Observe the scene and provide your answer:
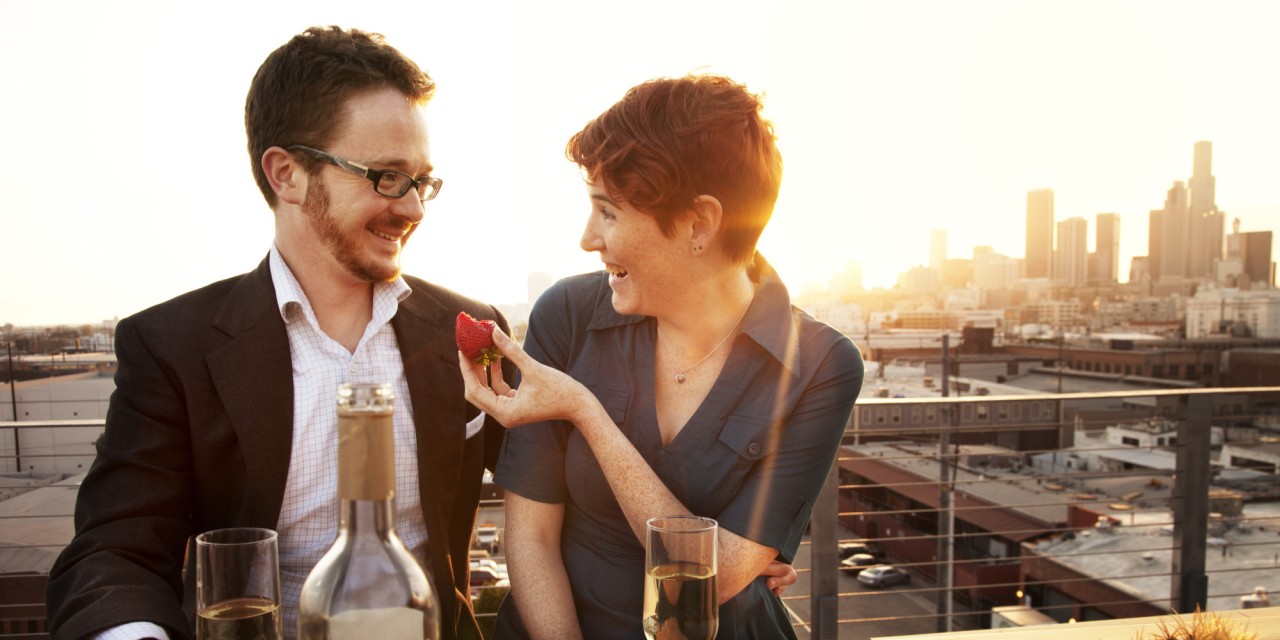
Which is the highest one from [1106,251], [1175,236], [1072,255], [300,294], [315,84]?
[1175,236]

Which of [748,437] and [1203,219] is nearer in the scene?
[748,437]

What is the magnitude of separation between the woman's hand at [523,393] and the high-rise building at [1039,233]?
2859 inches

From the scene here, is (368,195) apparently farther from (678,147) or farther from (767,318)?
(767,318)

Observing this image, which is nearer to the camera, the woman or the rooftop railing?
the woman

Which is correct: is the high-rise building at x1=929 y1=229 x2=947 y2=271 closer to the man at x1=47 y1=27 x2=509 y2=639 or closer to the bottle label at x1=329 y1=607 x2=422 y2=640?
the man at x1=47 y1=27 x2=509 y2=639

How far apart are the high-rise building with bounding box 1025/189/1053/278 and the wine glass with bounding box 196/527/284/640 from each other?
2880 inches

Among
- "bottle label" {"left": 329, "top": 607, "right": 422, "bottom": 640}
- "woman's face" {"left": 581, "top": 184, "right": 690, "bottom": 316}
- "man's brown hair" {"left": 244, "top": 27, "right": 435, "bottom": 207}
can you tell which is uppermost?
"man's brown hair" {"left": 244, "top": 27, "right": 435, "bottom": 207}

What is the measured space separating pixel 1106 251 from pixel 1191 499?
243 feet

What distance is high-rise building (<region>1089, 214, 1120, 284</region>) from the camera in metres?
63.8

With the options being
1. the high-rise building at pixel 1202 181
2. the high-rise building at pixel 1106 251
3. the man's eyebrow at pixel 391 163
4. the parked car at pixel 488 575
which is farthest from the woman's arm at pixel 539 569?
the high-rise building at pixel 1106 251

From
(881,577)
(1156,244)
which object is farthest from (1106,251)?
(881,577)

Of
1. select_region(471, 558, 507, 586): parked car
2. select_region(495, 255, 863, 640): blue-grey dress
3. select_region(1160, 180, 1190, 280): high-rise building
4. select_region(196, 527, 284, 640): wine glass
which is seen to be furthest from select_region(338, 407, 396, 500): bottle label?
select_region(1160, 180, 1190, 280): high-rise building

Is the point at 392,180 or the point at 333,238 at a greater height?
the point at 392,180

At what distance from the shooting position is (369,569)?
638 millimetres
